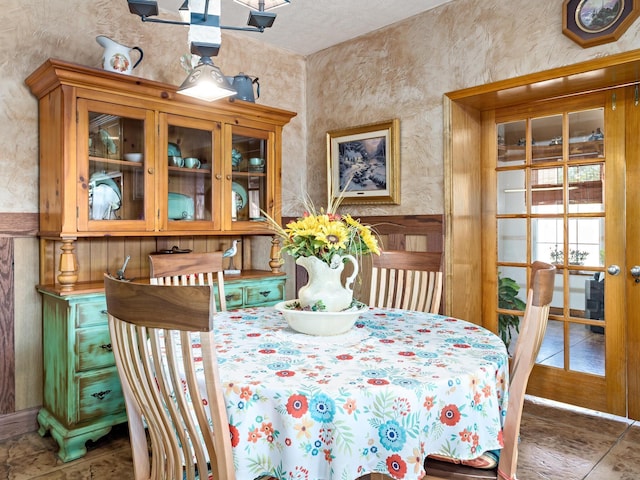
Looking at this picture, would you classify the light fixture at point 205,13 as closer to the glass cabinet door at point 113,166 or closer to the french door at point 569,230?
the glass cabinet door at point 113,166

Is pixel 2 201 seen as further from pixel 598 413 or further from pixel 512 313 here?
pixel 598 413

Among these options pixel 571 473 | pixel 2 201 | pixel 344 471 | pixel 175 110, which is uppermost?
pixel 175 110

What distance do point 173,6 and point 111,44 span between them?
0.67 meters

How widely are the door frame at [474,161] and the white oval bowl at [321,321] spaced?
1.55m

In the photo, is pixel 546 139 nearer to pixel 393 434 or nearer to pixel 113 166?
pixel 393 434

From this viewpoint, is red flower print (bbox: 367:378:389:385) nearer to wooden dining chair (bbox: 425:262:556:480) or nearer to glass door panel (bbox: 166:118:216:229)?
wooden dining chair (bbox: 425:262:556:480)

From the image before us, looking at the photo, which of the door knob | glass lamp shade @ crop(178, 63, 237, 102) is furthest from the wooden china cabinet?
the door knob

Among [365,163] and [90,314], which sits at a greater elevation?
[365,163]

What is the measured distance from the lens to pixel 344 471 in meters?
1.07

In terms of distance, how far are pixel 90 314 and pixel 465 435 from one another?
1.85m

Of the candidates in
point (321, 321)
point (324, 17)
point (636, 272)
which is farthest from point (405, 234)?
point (321, 321)

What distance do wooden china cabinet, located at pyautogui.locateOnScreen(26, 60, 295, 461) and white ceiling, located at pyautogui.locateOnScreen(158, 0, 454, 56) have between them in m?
0.67

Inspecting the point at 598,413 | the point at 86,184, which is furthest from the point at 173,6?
the point at 598,413

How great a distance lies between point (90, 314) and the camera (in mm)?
2279
